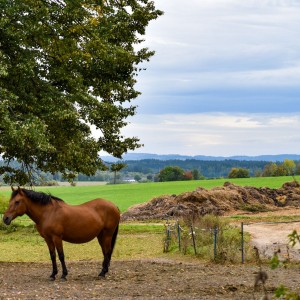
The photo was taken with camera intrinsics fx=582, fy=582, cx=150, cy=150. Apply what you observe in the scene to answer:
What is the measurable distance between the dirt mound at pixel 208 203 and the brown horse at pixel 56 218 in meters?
34.5

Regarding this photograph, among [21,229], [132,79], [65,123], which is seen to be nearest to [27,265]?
[65,123]

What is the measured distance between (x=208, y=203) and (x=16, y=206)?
40.5 meters

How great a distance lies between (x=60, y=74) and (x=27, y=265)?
705cm

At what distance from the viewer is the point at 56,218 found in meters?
16.3

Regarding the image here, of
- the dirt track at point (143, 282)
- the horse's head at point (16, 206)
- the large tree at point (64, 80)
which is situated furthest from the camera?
the large tree at point (64, 80)

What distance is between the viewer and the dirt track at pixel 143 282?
45.1ft

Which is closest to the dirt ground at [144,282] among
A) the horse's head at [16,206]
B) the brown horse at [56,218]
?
the brown horse at [56,218]

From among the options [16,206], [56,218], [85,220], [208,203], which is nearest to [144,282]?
[85,220]

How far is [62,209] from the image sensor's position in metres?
16.5

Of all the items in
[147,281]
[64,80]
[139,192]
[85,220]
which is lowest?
[139,192]

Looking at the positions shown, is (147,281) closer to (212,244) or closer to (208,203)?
(212,244)

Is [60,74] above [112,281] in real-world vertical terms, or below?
above

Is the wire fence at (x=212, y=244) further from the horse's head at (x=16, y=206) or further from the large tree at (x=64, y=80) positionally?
the horse's head at (x=16, y=206)

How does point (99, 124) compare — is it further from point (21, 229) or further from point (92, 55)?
point (21, 229)
